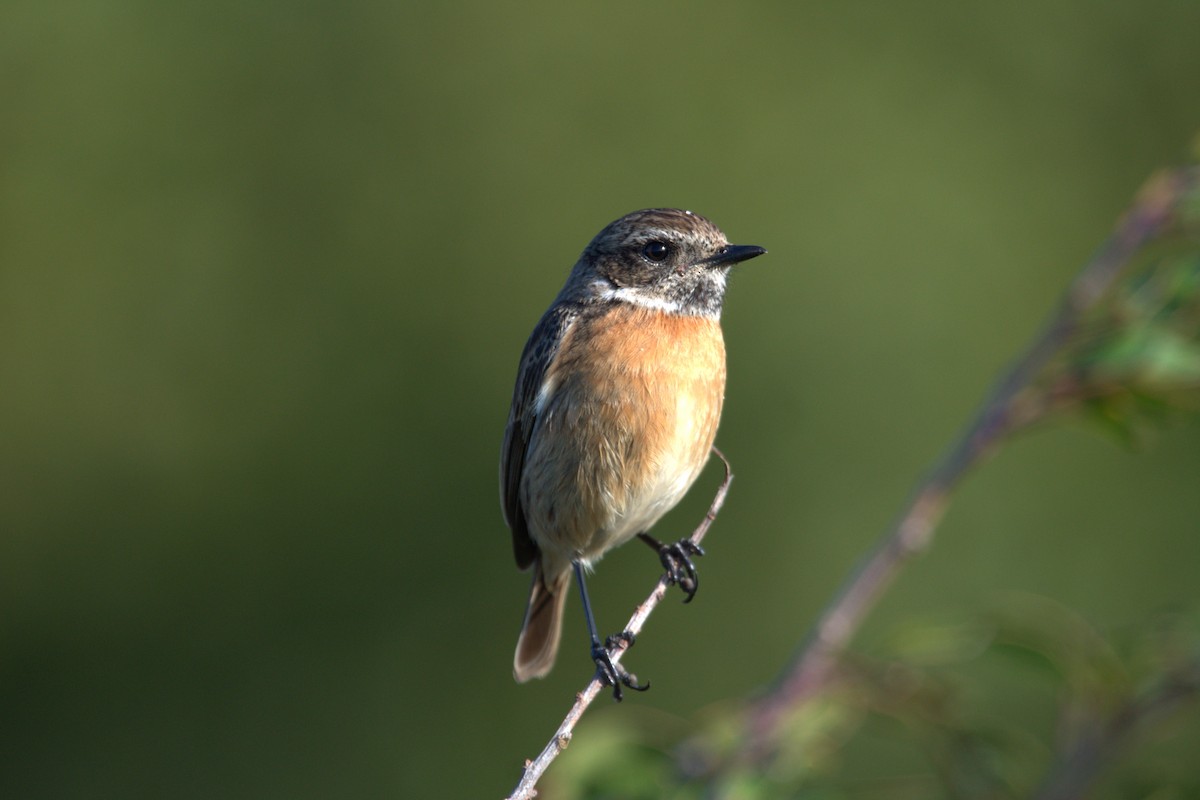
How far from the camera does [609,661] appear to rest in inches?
133

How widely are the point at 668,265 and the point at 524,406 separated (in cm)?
71

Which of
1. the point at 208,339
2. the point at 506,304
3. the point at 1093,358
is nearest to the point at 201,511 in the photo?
the point at 208,339

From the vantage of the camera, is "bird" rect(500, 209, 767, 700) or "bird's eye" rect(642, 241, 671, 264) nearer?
"bird" rect(500, 209, 767, 700)

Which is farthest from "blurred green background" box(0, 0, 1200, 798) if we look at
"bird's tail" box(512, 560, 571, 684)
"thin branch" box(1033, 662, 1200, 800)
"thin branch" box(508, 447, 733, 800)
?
"thin branch" box(1033, 662, 1200, 800)

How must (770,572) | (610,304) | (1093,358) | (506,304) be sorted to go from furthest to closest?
(506,304), (770,572), (610,304), (1093,358)

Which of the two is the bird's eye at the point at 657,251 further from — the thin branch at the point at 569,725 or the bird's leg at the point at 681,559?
the thin branch at the point at 569,725

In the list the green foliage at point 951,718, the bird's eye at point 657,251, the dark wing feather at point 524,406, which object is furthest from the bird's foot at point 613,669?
the bird's eye at point 657,251

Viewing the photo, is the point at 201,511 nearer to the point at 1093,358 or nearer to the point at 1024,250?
the point at 1024,250

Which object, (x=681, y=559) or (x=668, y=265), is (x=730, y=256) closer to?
(x=668, y=265)

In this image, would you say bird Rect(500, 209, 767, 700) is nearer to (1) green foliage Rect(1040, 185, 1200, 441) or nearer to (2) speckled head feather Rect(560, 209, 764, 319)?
(2) speckled head feather Rect(560, 209, 764, 319)

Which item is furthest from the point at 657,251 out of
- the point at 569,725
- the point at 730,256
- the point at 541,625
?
the point at 569,725

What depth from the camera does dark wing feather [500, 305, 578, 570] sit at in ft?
14.3

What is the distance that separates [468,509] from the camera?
6.32m

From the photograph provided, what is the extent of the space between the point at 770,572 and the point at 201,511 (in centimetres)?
288
